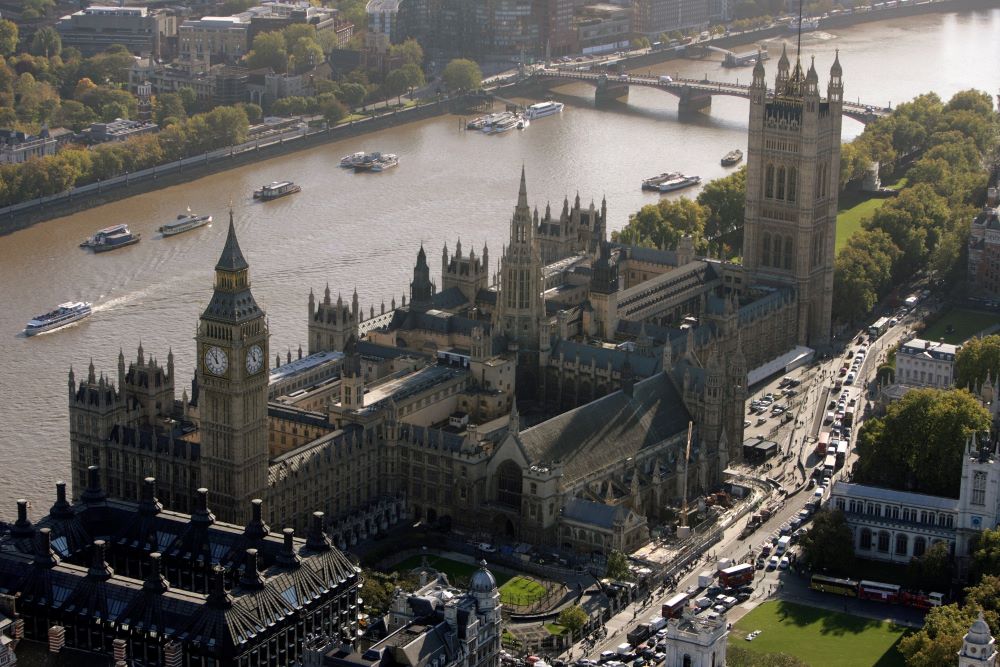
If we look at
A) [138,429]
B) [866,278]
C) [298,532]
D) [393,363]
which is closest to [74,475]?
[138,429]

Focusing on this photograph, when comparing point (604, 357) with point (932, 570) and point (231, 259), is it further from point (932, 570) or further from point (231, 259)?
point (231, 259)

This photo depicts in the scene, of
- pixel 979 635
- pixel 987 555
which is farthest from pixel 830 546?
pixel 979 635

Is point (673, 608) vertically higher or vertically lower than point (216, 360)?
lower

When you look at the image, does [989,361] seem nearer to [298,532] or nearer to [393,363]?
[393,363]

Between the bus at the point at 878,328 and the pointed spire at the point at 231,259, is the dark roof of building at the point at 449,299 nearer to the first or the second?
the bus at the point at 878,328

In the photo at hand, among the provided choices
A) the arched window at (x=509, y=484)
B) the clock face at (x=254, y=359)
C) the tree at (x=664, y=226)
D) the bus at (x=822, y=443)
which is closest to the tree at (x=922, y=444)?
the bus at (x=822, y=443)

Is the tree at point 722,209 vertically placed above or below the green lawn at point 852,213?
above
